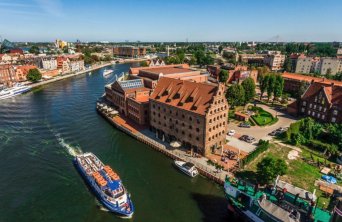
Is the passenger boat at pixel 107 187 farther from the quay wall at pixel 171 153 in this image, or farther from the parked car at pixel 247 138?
the parked car at pixel 247 138

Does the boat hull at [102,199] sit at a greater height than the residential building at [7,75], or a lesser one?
lesser

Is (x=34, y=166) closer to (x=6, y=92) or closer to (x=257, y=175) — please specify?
(x=257, y=175)

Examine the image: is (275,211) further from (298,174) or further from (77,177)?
(77,177)

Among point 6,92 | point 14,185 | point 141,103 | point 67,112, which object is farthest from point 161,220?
point 6,92

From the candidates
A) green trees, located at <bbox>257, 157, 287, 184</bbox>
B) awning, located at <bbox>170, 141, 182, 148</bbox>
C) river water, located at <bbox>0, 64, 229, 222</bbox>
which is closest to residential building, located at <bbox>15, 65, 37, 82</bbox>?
river water, located at <bbox>0, 64, 229, 222</bbox>

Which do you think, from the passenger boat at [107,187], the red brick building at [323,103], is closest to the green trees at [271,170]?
the passenger boat at [107,187]

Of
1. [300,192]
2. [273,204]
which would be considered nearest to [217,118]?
[300,192]

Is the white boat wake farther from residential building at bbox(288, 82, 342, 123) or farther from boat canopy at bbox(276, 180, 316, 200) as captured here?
residential building at bbox(288, 82, 342, 123)
